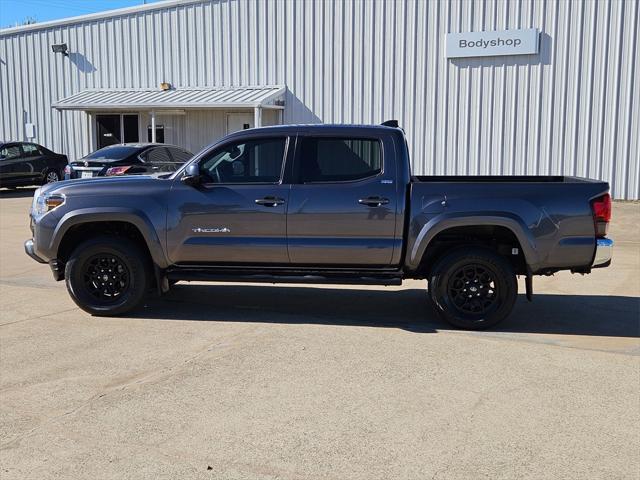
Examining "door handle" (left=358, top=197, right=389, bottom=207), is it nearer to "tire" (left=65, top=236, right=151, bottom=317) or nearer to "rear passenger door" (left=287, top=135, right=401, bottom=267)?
"rear passenger door" (left=287, top=135, right=401, bottom=267)

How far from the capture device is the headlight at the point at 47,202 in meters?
6.68

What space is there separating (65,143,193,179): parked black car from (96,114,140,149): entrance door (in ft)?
27.1

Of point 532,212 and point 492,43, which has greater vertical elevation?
point 492,43

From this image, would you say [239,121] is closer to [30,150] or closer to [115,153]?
[30,150]

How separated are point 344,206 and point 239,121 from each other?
16189 mm

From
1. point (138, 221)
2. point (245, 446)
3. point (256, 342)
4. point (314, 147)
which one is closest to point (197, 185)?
point (138, 221)

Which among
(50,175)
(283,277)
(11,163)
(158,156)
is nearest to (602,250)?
(283,277)

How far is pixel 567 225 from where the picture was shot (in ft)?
20.0

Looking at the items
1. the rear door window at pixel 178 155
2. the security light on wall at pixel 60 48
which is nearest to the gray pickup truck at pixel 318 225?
the rear door window at pixel 178 155

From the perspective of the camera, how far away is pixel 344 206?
636cm

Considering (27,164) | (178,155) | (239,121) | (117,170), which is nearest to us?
(117,170)

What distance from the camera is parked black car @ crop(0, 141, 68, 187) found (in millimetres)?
20594

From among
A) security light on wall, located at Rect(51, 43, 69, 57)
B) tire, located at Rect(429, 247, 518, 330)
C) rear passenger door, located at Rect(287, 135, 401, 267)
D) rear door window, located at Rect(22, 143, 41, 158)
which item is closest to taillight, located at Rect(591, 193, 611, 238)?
tire, located at Rect(429, 247, 518, 330)

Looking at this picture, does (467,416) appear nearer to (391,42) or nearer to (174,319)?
(174,319)
